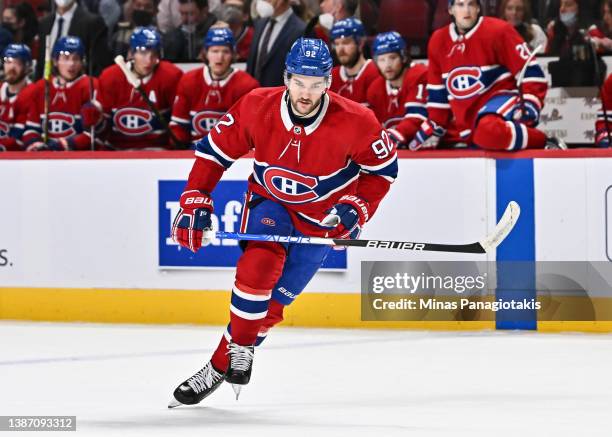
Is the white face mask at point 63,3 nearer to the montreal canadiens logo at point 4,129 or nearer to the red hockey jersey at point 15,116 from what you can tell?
the red hockey jersey at point 15,116

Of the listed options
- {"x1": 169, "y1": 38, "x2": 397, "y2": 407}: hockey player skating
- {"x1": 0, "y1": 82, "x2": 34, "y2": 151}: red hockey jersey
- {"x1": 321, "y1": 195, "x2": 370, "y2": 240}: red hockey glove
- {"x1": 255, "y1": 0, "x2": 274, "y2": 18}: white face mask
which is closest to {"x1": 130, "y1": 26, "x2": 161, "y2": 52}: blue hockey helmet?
{"x1": 255, "y1": 0, "x2": 274, "y2": 18}: white face mask

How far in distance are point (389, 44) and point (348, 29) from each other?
0.27m

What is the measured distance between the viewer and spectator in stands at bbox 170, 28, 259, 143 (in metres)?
7.36

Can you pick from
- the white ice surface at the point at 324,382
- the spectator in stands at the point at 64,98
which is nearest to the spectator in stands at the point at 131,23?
the spectator in stands at the point at 64,98

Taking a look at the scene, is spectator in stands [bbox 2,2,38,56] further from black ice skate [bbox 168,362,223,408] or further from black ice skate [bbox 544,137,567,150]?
black ice skate [bbox 168,362,223,408]

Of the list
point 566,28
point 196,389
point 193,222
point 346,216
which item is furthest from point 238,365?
point 566,28

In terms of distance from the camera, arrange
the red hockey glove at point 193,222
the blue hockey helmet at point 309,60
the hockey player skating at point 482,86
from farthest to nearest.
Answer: the hockey player skating at point 482,86 → the red hockey glove at point 193,222 → the blue hockey helmet at point 309,60

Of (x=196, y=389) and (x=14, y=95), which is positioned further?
(x=14, y=95)

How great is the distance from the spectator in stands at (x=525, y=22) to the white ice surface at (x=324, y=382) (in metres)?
1.80

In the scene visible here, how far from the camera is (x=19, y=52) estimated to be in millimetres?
8031

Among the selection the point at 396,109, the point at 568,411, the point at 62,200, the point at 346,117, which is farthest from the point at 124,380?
the point at 396,109

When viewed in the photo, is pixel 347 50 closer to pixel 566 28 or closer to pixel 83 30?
pixel 566 28

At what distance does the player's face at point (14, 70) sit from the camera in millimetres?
8047

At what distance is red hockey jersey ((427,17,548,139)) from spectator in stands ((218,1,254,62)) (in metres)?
1.52
